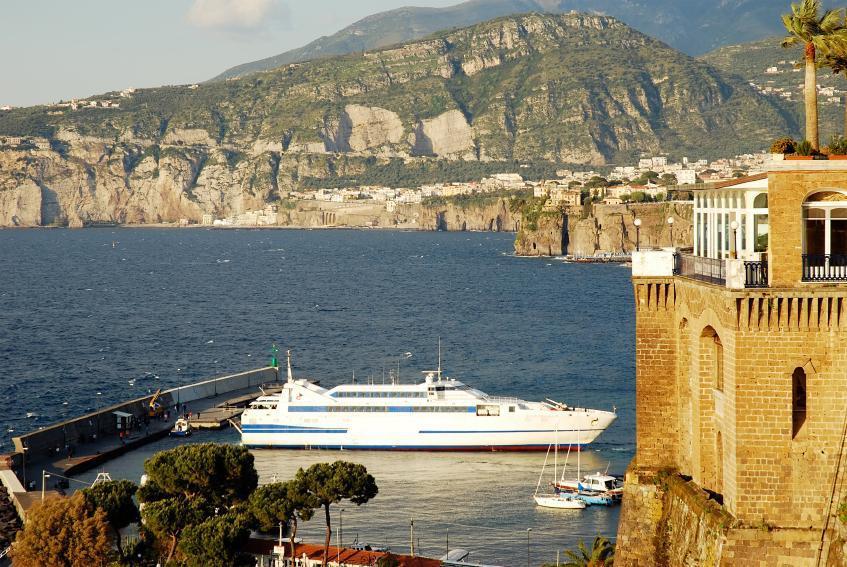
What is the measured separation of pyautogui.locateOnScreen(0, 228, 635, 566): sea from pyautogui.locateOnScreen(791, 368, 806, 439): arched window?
28141 millimetres

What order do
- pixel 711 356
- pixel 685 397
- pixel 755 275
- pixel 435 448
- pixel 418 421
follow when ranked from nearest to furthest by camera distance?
pixel 755 275 → pixel 711 356 → pixel 685 397 → pixel 435 448 → pixel 418 421

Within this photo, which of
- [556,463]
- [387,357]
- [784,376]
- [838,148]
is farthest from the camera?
[387,357]

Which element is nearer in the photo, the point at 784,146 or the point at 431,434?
the point at 784,146

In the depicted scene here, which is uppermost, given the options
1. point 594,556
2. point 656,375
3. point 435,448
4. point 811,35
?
point 811,35

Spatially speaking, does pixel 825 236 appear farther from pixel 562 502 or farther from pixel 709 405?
pixel 562 502

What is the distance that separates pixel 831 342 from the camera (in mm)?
21266

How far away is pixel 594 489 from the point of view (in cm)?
5869

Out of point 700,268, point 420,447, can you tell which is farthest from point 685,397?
point 420,447

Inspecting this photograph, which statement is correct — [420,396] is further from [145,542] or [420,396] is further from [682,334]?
[682,334]

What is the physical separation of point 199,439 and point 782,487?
182 ft

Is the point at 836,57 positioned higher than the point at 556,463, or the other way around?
the point at 836,57

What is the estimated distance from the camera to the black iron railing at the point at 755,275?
21.7 metres

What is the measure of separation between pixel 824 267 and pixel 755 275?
113 centimetres

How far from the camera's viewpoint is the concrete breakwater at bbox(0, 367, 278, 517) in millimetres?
60875
